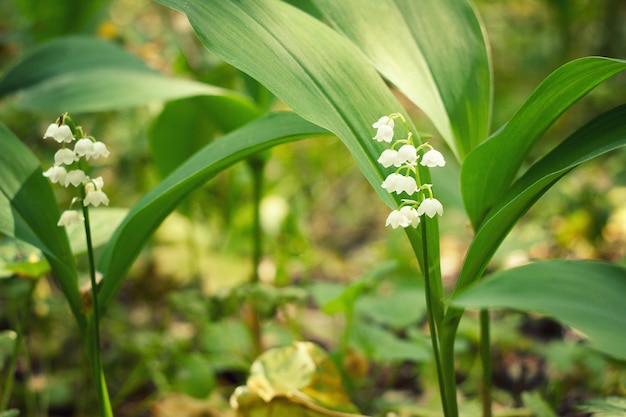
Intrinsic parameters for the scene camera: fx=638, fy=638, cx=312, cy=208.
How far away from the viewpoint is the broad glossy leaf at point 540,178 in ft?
2.38

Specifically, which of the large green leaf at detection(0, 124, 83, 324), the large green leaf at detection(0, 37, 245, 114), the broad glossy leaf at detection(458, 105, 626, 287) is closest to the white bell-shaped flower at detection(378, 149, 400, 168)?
the broad glossy leaf at detection(458, 105, 626, 287)

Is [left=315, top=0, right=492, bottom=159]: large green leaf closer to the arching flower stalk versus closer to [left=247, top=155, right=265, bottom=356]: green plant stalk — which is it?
the arching flower stalk

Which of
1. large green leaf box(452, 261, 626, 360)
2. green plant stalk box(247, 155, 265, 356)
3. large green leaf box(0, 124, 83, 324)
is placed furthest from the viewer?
green plant stalk box(247, 155, 265, 356)

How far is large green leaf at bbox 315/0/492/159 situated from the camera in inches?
37.2

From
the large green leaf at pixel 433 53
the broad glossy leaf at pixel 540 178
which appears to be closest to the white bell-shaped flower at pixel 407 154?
the broad glossy leaf at pixel 540 178

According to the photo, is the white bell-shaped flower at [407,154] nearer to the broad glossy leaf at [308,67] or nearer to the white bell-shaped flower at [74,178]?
the broad glossy leaf at [308,67]

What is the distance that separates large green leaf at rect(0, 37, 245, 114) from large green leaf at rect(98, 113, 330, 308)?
1.18 feet

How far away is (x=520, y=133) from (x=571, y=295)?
32 centimetres

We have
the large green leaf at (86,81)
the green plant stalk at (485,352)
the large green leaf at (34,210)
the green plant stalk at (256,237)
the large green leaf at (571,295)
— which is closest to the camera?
the large green leaf at (571,295)

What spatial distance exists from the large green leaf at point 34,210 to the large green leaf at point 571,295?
0.56 m

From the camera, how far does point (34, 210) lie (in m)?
0.88

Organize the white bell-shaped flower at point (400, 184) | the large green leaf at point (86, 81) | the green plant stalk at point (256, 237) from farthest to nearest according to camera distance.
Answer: the green plant stalk at point (256, 237) < the large green leaf at point (86, 81) < the white bell-shaped flower at point (400, 184)

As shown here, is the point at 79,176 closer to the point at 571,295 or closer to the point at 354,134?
the point at 354,134

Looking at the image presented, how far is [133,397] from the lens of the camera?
1592 mm
